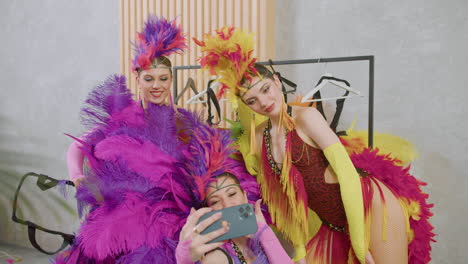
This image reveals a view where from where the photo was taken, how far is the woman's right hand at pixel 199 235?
2.50 feet

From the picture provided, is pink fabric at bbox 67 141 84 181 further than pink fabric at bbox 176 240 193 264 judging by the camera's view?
Yes

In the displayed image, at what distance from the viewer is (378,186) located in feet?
3.30

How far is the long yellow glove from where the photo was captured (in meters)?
0.90

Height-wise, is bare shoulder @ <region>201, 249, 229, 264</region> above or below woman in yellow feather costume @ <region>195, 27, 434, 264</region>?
below

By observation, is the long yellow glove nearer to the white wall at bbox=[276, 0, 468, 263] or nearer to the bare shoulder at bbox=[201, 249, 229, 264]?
the bare shoulder at bbox=[201, 249, 229, 264]

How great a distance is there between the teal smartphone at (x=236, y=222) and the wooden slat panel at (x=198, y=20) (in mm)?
1059

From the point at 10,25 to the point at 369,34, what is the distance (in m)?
2.60

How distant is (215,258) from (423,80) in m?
1.35

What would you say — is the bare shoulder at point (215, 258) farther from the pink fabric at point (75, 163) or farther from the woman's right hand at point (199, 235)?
the pink fabric at point (75, 163)

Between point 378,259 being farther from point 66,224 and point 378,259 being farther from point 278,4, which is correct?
point 66,224

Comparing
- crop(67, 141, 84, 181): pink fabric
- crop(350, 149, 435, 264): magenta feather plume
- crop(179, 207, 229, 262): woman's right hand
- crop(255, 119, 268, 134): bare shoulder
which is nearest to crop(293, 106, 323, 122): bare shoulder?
crop(255, 119, 268, 134): bare shoulder

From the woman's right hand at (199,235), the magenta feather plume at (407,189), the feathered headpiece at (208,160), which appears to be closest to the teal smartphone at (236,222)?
the woman's right hand at (199,235)

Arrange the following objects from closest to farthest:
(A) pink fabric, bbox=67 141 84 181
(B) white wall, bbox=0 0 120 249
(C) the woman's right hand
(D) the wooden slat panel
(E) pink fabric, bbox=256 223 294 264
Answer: (C) the woman's right hand → (E) pink fabric, bbox=256 223 294 264 → (A) pink fabric, bbox=67 141 84 181 → (D) the wooden slat panel → (B) white wall, bbox=0 0 120 249

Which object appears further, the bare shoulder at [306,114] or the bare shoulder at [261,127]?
the bare shoulder at [261,127]
